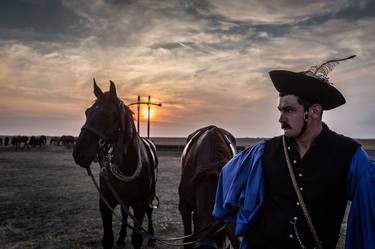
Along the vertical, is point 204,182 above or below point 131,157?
below

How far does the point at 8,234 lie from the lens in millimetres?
6715

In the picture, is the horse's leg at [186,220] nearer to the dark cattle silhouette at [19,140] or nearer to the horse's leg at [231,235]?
the horse's leg at [231,235]

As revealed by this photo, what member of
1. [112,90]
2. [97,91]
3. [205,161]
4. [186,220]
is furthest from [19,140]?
[205,161]

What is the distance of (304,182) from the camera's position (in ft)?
7.29

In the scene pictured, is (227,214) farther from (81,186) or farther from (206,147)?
(81,186)

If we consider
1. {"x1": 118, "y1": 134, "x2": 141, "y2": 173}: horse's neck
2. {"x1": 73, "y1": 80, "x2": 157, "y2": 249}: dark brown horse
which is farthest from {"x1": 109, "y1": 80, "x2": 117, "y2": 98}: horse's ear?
{"x1": 118, "y1": 134, "x2": 141, "y2": 173}: horse's neck

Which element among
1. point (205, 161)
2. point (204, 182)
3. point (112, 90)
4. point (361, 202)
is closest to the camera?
point (361, 202)

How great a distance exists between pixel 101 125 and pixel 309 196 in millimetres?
2916

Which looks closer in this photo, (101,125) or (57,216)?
(101,125)

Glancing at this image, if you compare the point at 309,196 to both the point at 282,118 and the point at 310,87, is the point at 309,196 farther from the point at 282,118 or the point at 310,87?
the point at 310,87

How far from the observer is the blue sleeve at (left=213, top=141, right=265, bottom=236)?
7.73ft

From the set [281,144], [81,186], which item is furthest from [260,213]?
[81,186]

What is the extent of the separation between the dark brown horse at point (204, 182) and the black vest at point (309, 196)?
517 mm

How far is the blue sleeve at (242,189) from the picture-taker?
2.36 meters
